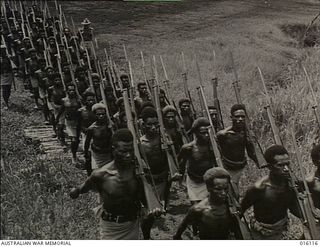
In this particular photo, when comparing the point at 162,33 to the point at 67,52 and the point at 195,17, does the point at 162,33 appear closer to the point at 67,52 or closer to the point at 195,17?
the point at 195,17

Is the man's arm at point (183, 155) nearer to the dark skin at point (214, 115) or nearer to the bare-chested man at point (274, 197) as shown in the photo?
the dark skin at point (214, 115)

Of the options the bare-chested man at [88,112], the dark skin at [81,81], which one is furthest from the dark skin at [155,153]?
the dark skin at [81,81]

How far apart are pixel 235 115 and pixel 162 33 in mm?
2334

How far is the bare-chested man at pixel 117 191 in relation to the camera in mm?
3283

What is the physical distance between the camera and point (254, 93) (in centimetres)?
584

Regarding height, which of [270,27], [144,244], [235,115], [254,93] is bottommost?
[144,244]

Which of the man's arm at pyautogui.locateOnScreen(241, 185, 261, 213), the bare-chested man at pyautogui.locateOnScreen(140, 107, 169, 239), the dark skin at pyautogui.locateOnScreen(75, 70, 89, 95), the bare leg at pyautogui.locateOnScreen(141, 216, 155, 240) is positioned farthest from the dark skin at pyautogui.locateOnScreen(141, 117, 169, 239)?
the dark skin at pyautogui.locateOnScreen(75, 70, 89, 95)

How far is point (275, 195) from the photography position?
→ 3.13 m

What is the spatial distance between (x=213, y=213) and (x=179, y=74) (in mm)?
3429

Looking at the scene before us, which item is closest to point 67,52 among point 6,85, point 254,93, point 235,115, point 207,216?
point 6,85

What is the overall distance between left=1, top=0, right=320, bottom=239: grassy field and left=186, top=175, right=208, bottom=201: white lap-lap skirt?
0.47 meters

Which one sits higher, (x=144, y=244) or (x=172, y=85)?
(x=172, y=85)

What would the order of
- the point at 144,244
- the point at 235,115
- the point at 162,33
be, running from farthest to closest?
1. the point at 162,33
2. the point at 235,115
3. the point at 144,244

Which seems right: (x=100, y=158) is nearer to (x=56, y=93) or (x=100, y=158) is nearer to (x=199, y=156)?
(x=199, y=156)
